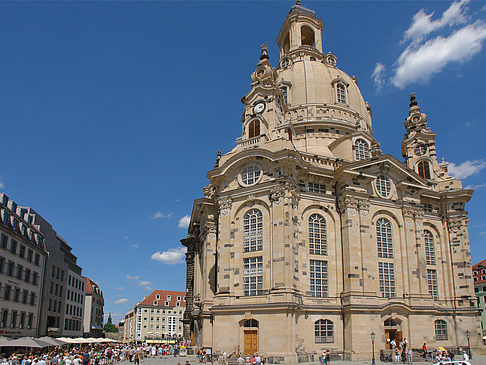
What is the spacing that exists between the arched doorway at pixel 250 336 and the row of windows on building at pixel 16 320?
2703cm

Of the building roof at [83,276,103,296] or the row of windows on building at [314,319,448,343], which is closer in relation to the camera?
the row of windows on building at [314,319,448,343]

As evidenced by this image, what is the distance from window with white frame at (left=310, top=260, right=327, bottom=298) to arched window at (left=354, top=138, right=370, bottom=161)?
14.1m

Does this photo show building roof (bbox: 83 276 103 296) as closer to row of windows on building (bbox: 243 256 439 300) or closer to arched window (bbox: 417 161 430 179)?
row of windows on building (bbox: 243 256 439 300)

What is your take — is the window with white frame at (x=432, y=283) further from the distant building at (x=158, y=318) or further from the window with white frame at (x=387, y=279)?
the distant building at (x=158, y=318)

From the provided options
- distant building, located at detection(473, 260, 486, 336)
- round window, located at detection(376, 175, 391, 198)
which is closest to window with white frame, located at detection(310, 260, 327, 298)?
round window, located at detection(376, 175, 391, 198)

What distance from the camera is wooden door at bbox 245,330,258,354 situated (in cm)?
3775

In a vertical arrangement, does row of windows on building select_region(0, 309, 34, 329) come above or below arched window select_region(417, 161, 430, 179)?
below

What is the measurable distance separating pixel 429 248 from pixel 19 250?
4806 centimetres

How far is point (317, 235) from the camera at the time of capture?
141ft

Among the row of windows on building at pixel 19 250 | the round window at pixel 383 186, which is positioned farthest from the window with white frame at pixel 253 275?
the row of windows on building at pixel 19 250

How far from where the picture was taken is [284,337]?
36031 mm

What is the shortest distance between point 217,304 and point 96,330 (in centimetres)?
7360

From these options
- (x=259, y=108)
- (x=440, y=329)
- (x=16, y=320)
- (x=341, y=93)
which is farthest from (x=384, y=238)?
(x=16, y=320)

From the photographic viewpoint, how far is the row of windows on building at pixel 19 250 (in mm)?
47250
